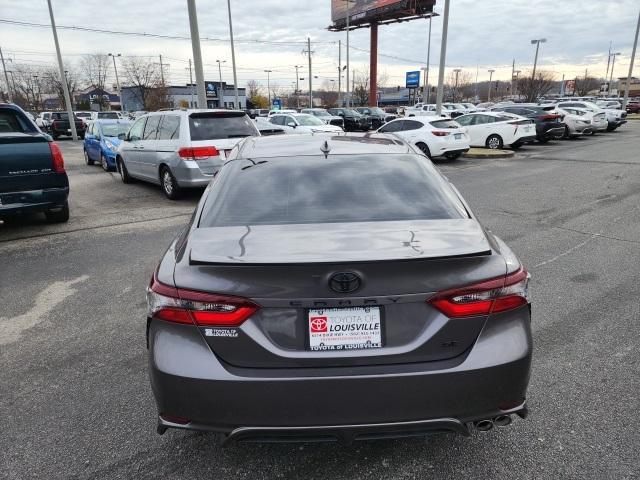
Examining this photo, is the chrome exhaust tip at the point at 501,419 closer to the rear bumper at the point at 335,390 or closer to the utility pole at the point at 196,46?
the rear bumper at the point at 335,390

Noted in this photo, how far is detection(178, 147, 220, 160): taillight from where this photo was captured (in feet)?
29.7

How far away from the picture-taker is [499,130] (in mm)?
19234

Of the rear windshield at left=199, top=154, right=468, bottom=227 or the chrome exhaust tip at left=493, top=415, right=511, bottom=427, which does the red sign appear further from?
the chrome exhaust tip at left=493, top=415, right=511, bottom=427

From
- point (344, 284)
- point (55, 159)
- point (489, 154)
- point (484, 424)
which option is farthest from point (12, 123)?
point (489, 154)

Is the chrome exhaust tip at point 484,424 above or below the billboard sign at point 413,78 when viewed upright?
below

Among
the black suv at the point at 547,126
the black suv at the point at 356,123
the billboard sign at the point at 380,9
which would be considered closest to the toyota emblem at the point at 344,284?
the black suv at the point at 547,126

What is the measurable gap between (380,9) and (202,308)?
57513mm

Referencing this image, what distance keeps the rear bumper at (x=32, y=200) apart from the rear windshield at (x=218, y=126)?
284 cm

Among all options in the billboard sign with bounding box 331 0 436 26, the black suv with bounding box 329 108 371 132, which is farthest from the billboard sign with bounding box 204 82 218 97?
the black suv with bounding box 329 108 371 132

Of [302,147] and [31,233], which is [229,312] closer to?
[302,147]

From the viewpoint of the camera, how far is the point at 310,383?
79.7 inches

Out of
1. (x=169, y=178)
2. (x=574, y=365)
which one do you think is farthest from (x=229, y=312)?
(x=169, y=178)

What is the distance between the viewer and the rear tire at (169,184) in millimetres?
9570

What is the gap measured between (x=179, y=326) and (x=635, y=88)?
5291 inches
